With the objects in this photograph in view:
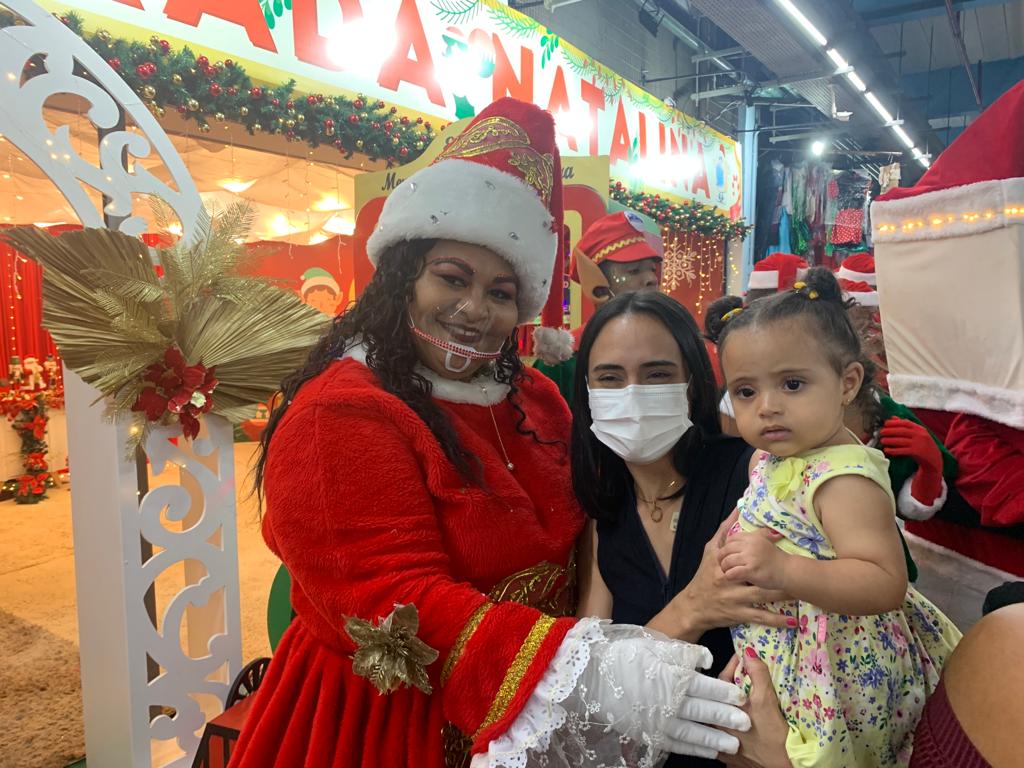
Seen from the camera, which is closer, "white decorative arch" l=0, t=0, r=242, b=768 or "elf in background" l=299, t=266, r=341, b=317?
"white decorative arch" l=0, t=0, r=242, b=768

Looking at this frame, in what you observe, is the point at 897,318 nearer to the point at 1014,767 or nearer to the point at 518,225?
the point at 518,225

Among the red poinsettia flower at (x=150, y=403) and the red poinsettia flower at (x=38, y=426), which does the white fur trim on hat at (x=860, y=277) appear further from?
the red poinsettia flower at (x=38, y=426)

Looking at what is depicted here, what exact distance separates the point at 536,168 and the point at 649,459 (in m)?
0.72

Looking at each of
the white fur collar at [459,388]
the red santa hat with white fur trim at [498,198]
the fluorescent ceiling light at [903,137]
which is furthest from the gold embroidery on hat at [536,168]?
the fluorescent ceiling light at [903,137]

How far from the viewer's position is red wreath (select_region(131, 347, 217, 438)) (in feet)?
6.40

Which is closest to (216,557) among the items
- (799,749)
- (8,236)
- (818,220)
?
(8,236)

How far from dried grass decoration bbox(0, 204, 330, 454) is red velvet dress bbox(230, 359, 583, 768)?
805mm

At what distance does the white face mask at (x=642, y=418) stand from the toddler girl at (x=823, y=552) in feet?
0.50

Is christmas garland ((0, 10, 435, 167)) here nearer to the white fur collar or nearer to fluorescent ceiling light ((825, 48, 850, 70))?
the white fur collar

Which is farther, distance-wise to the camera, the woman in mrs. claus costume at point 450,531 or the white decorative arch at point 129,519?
the white decorative arch at point 129,519

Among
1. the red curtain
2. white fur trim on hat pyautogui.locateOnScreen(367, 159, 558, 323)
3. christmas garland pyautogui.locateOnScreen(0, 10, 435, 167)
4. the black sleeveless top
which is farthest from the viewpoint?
the red curtain

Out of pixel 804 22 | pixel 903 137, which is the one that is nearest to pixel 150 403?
pixel 804 22

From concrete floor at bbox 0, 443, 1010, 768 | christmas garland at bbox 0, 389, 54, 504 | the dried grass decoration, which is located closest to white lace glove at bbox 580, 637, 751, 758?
concrete floor at bbox 0, 443, 1010, 768

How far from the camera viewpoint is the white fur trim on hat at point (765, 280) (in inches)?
119
